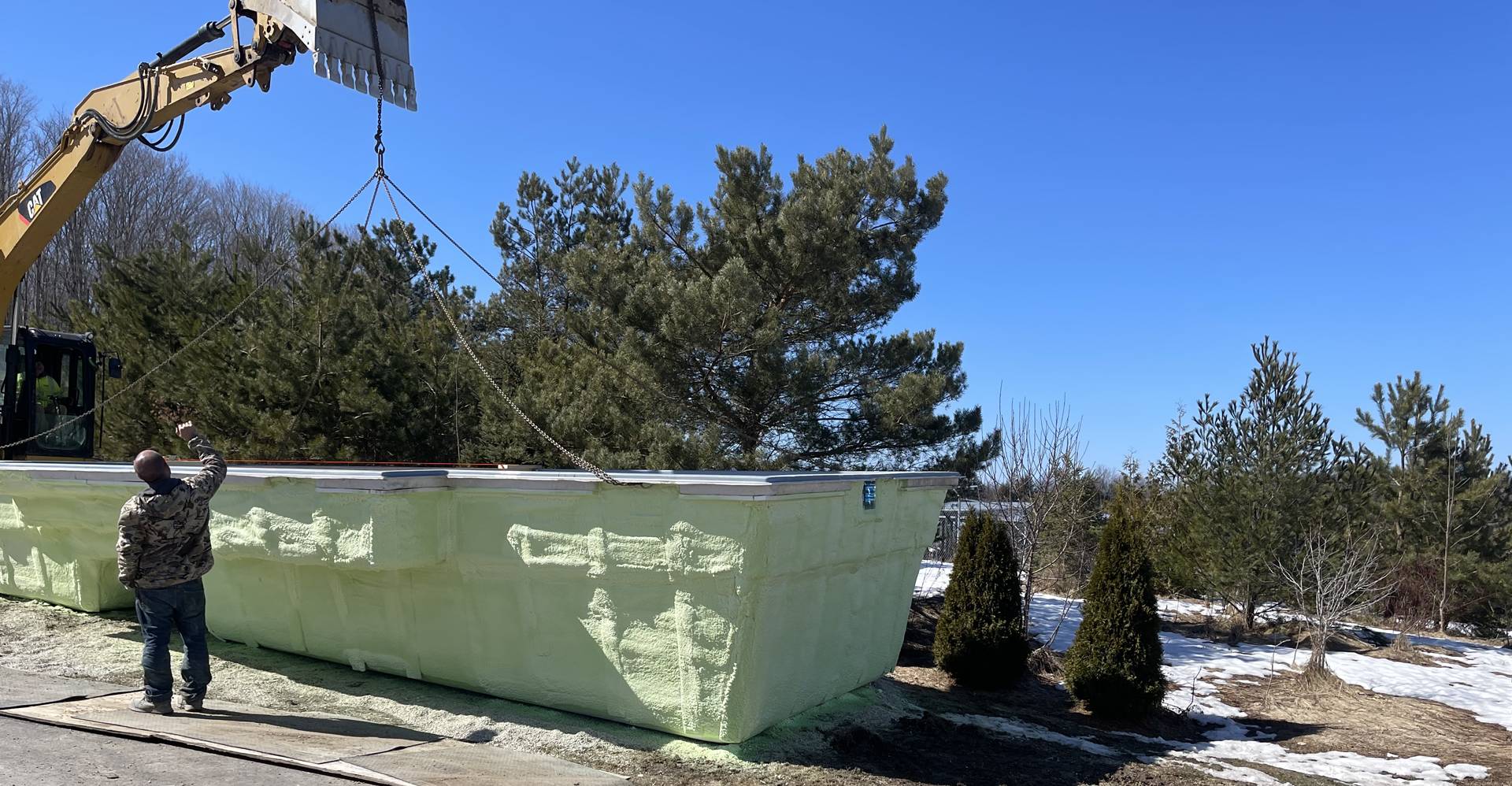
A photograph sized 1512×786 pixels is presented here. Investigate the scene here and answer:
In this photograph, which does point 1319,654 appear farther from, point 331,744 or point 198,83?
point 198,83

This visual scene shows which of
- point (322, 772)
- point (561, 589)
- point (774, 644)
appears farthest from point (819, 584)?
point (322, 772)

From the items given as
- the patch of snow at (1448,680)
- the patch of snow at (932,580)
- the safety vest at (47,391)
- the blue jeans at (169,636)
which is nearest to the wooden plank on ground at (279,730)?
A: the blue jeans at (169,636)

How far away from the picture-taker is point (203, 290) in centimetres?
1673

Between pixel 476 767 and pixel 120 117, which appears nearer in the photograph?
pixel 476 767

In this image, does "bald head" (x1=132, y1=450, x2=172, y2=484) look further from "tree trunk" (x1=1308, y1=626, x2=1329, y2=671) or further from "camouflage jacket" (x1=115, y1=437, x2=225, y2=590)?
"tree trunk" (x1=1308, y1=626, x2=1329, y2=671)

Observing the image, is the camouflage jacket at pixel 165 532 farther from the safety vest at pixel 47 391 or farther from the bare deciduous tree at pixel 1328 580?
the bare deciduous tree at pixel 1328 580

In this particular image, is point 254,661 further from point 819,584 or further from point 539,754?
point 819,584

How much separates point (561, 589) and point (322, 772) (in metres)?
1.58

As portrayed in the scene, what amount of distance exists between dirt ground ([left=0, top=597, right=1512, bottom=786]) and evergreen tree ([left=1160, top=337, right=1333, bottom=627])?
5241 mm

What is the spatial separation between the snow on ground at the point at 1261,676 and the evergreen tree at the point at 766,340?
2.50 metres

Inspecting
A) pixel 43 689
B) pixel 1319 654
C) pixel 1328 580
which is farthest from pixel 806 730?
pixel 1328 580

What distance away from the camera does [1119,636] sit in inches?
331

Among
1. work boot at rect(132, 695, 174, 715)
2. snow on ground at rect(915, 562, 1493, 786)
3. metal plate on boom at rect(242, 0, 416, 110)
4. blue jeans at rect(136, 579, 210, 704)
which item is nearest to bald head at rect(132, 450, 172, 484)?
blue jeans at rect(136, 579, 210, 704)

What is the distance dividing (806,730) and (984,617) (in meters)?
3.87
